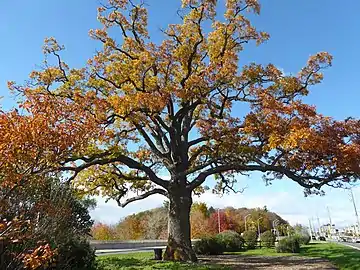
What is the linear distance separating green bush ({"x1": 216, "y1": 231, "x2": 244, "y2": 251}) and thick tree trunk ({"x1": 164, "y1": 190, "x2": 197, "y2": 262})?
299 inches

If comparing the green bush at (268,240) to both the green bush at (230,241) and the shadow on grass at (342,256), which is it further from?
the shadow on grass at (342,256)

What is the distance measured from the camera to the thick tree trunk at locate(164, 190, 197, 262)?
14.3 metres

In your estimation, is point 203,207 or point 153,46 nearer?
point 153,46

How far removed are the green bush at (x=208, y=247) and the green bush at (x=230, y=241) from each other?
81 centimetres

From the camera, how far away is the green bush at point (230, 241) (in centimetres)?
2228

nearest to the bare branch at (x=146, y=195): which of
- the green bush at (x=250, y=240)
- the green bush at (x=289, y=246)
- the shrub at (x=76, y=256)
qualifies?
the shrub at (x=76, y=256)

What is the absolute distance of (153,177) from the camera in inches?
601

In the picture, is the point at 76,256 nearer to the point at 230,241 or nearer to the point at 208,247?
the point at 208,247

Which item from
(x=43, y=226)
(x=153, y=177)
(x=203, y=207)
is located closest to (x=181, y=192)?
(x=153, y=177)

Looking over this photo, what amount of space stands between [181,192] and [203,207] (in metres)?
36.8

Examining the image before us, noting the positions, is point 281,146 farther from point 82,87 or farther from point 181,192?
point 82,87

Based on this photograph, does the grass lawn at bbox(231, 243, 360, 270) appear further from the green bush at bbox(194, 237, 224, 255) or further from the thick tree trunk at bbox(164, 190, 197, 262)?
the thick tree trunk at bbox(164, 190, 197, 262)

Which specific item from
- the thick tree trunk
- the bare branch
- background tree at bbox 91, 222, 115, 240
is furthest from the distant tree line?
the thick tree trunk

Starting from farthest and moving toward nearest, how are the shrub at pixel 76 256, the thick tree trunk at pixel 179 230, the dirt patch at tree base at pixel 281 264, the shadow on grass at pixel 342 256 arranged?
the thick tree trunk at pixel 179 230, the dirt patch at tree base at pixel 281 264, the shadow on grass at pixel 342 256, the shrub at pixel 76 256
